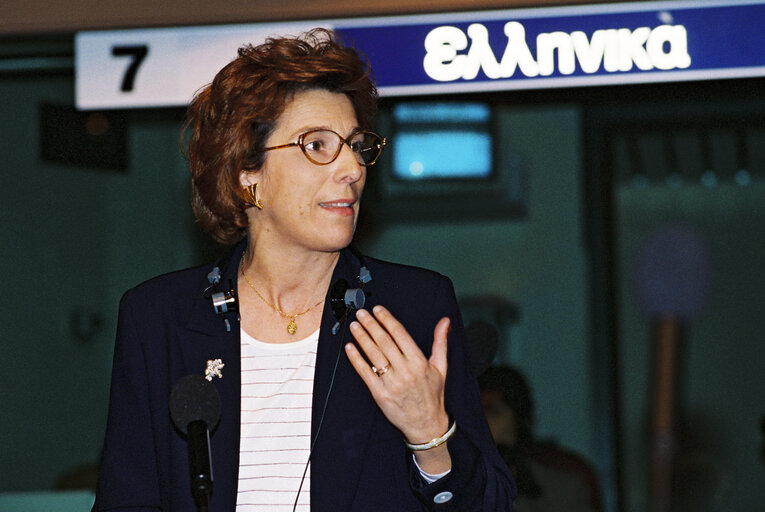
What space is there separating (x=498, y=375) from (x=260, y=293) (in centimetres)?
242

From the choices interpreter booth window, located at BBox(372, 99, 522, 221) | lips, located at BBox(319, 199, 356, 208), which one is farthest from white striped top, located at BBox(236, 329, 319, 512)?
interpreter booth window, located at BBox(372, 99, 522, 221)

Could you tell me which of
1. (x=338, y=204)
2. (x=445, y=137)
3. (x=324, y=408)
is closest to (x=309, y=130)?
(x=338, y=204)

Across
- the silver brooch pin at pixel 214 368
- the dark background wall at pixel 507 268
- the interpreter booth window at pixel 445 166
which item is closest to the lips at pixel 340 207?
the silver brooch pin at pixel 214 368

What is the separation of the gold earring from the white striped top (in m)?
0.26

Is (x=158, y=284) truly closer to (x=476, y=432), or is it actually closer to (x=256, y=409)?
(x=256, y=409)

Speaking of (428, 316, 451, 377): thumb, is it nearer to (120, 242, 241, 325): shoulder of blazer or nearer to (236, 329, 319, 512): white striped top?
(236, 329, 319, 512): white striped top

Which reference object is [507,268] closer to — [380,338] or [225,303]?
[225,303]

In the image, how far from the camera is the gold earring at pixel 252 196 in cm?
197

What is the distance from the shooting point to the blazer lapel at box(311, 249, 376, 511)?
1.71 metres

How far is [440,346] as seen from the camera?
1709 millimetres

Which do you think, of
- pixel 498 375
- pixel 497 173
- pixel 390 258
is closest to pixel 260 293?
pixel 498 375

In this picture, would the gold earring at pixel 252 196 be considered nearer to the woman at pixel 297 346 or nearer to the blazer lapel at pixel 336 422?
the woman at pixel 297 346

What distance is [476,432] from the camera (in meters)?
1.79

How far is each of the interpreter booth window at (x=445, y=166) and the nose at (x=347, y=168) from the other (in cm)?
487
